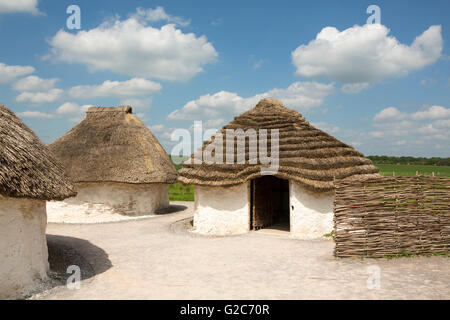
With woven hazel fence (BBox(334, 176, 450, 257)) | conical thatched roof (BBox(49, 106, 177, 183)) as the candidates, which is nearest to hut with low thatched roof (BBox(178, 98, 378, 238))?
woven hazel fence (BBox(334, 176, 450, 257))

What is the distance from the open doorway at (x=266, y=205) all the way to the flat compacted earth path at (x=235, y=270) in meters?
0.97

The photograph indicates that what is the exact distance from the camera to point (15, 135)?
27.3 feet

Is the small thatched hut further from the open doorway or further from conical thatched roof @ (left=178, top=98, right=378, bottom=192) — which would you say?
the open doorway

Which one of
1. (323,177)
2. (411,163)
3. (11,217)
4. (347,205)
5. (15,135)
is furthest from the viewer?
(411,163)

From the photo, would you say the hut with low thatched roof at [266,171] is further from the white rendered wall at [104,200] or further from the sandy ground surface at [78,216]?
the sandy ground surface at [78,216]

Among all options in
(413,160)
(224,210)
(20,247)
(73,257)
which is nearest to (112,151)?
(224,210)

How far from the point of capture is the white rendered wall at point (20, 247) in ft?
22.3

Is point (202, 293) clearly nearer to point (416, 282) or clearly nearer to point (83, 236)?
point (416, 282)

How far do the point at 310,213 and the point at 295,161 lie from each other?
193 centimetres

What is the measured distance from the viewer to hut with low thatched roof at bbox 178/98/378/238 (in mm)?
12219

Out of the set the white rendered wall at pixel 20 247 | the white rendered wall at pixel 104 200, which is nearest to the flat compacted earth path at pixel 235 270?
the white rendered wall at pixel 20 247

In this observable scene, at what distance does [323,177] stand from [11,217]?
365 inches

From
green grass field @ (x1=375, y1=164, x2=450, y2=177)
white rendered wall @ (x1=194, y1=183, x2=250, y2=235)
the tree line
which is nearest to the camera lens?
white rendered wall @ (x1=194, y1=183, x2=250, y2=235)
